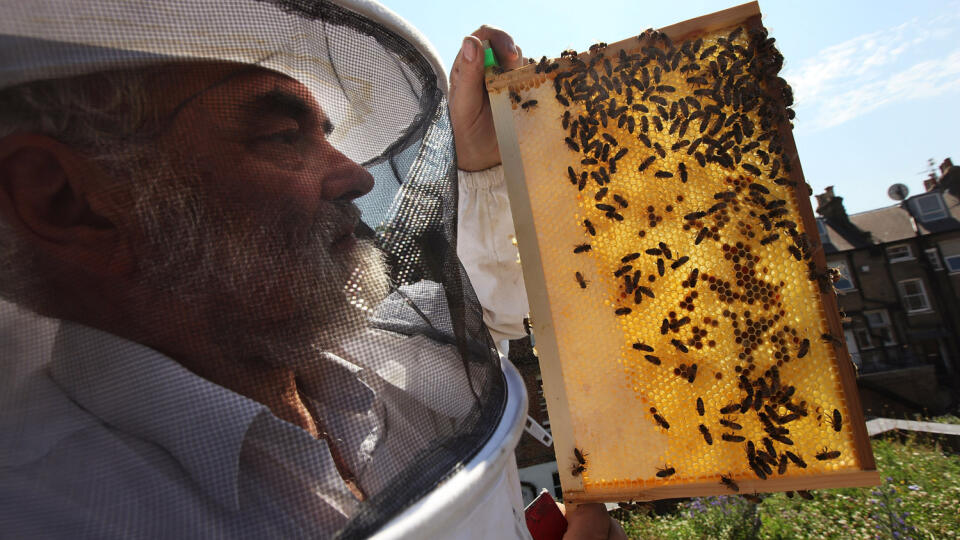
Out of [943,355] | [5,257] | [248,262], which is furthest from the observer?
[943,355]

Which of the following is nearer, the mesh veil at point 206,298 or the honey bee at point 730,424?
the mesh veil at point 206,298

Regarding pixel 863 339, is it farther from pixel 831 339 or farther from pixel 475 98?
pixel 475 98

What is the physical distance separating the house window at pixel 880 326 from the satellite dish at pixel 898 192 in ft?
26.0

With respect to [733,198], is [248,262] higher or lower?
lower

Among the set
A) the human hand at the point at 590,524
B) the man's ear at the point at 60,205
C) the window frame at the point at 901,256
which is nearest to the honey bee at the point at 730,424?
the human hand at the point at 590,524

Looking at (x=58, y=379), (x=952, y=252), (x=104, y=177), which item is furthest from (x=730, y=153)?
(x=952, y=252)

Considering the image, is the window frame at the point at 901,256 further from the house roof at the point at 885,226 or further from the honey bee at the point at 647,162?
the honey bee at the point at 647,162

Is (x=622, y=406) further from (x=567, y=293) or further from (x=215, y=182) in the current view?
(x=215, y=182)

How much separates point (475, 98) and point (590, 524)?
6.58 ft

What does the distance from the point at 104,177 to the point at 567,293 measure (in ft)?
5.26

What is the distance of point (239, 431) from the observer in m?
1.29

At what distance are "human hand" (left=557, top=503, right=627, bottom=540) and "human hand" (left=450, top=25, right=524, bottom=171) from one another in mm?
1683

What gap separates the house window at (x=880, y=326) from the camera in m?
31.4

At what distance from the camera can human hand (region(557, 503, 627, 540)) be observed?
210 cm
